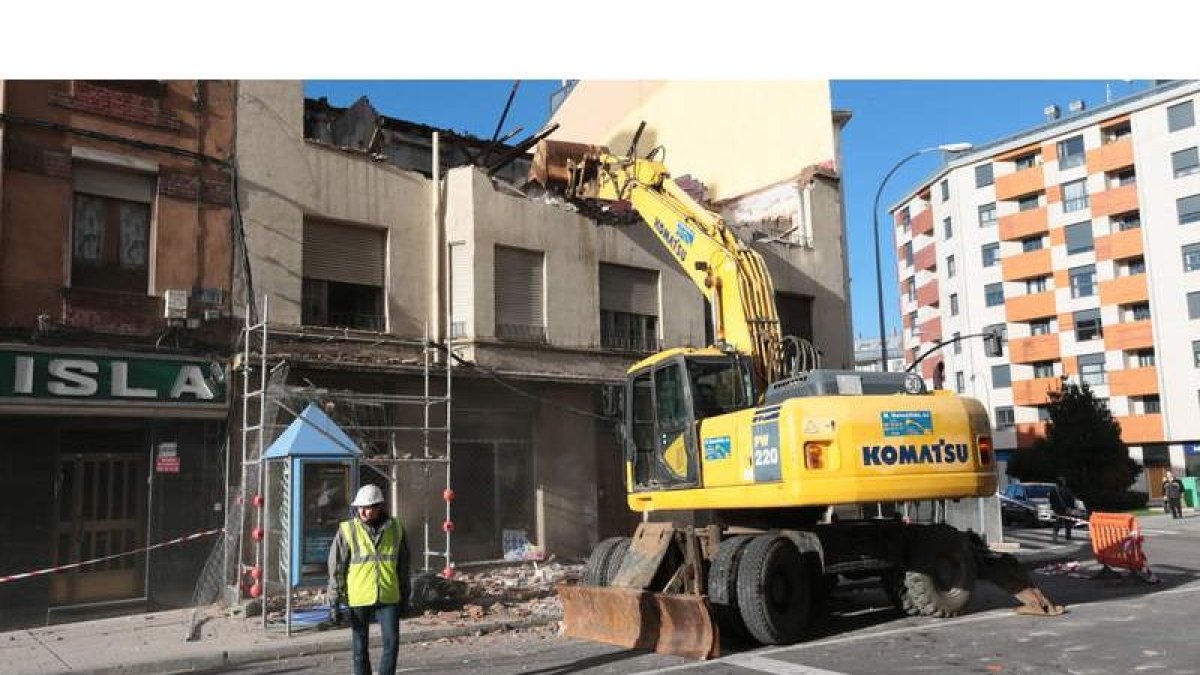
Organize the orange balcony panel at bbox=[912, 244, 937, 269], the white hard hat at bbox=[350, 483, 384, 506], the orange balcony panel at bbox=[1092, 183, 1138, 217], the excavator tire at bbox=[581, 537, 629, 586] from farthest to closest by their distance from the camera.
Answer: the orange balcony panel at bbox=[912, 244, 937, 269] → the orange balcony panel at bbox=[1092, 183, 1138, 217] → the excavator tire at bbox=[581, 537, 629, 586] → the white hard hat at bbox=[350, 483, 384, 506]

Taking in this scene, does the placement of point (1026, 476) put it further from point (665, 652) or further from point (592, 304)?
point (665, 652)

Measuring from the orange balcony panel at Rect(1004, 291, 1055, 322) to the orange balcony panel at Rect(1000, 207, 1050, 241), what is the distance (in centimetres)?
395

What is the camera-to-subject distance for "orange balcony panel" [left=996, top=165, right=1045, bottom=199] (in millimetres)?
57906

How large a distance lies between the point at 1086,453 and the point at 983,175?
987 inches

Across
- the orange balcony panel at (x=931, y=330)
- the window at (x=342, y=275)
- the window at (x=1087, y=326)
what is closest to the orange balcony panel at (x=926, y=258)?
the orange balcony panel at (x=931, y=330)

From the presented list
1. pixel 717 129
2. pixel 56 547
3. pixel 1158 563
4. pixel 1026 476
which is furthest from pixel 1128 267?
pixel 56 547

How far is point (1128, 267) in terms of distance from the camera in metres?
53.3

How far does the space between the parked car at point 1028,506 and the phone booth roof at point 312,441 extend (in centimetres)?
2269

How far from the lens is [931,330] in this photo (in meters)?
68.1

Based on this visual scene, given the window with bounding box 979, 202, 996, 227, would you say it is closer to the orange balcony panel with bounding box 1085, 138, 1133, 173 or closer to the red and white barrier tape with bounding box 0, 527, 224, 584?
the orange balcony panel with bounding box 1085, 138, 1133, 173

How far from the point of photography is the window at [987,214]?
60750 millimetres

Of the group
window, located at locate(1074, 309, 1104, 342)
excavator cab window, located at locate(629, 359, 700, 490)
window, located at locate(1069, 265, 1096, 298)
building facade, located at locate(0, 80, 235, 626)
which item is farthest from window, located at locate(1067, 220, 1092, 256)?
building facade, located at locate(0, 80, 235, 626)

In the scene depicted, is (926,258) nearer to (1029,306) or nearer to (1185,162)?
(1029,306)

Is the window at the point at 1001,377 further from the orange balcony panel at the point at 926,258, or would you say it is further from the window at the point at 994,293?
the orange balcony panel at the point at 926,258
